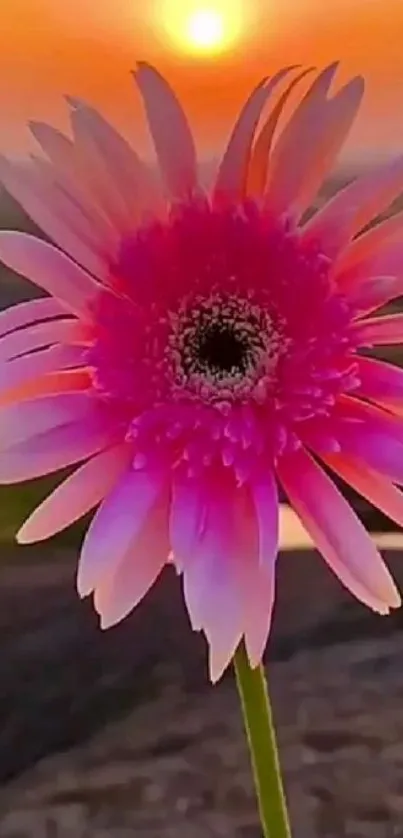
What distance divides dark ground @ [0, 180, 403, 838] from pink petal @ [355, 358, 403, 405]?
0.58 feet

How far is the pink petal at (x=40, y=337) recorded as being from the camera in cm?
49

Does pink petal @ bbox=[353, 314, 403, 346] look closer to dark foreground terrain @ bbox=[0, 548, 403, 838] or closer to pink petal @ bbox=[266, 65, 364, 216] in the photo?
pink petal @ bbox=[266, 65, 364, 216]

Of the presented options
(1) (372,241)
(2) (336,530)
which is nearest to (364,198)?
(1) (372,241)

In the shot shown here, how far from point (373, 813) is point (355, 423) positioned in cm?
28

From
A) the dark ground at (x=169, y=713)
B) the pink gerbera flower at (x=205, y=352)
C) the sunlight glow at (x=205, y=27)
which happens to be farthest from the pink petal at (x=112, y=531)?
the sunlight glow at (x=205, y=27)

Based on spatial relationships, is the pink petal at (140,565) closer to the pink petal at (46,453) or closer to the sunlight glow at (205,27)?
the pink petal at (46,453)

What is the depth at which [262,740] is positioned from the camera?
1.70 feet

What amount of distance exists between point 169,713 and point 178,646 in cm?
4

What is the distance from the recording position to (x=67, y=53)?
29.3 inches

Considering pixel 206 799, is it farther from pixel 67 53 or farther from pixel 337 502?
pixel 67 53

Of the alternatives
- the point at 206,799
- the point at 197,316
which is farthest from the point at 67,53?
the point at 206,799

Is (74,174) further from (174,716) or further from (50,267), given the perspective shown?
(174,716)

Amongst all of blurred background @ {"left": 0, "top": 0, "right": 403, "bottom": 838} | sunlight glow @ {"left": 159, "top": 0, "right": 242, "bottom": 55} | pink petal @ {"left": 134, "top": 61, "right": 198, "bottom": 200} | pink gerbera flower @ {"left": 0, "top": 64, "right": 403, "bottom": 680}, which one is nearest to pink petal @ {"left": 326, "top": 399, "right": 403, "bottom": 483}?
pink gerbera flower @ {"left": 0, "top": 64, "right": 403, "bottom": 680}

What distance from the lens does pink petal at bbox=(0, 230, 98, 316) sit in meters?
0.49
